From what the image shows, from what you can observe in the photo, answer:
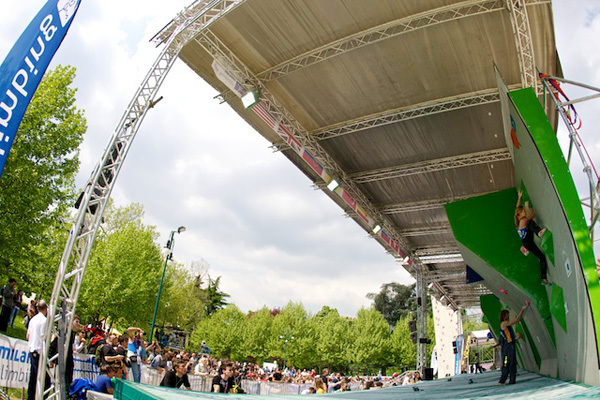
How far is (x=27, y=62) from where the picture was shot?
564 cm

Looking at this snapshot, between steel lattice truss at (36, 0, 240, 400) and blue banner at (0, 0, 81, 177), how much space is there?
2270 millimetres

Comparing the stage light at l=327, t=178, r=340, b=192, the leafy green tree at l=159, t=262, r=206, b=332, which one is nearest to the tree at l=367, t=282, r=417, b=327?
the leafy green tree at l=159, t=262, r=206, b=332

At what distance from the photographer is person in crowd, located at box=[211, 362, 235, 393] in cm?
909

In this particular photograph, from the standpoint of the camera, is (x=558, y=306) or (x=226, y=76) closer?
(x=558, y=306)

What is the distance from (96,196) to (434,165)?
1055 cm

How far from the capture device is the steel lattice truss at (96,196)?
645 centimetres

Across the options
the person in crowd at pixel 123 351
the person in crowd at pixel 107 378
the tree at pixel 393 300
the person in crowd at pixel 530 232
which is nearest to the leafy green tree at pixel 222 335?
the tree at pixel 393 300

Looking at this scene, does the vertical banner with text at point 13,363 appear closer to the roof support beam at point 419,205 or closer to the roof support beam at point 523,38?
the roof support beam at point 523,38

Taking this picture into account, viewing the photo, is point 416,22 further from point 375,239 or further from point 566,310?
point 375,239

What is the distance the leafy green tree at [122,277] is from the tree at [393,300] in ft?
150

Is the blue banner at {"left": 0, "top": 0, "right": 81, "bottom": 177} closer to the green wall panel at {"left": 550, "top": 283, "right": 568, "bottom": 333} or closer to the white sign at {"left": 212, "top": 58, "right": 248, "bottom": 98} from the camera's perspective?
the white sign at {"left": 212, "top": 58, "right": 248, "bottom": 98}

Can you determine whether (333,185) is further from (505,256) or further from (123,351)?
(123,351)

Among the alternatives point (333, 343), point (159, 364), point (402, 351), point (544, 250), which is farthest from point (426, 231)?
point (402, 351)

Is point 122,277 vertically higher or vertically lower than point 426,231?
lower
